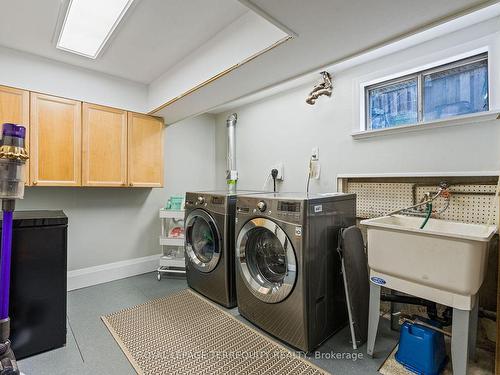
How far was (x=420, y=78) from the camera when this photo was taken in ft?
6.89

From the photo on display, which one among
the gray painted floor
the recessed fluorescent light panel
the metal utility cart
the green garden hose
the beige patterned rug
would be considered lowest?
the gray painted floor

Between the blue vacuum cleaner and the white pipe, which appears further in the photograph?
the white pipe

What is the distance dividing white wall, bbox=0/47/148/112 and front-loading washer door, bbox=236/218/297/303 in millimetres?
2056

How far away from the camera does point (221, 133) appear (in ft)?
13.0

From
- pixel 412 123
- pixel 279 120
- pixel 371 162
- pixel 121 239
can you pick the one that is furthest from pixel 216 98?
pixel 121 239

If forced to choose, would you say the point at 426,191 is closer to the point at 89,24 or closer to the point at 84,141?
the point at 89,24

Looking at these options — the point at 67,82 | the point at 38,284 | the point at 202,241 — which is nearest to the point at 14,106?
the point at 67,82

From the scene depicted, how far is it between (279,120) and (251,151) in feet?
1.99

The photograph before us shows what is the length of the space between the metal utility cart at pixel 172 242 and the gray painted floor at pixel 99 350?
57cm

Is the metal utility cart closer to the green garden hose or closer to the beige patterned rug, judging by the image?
the beige patterned rug

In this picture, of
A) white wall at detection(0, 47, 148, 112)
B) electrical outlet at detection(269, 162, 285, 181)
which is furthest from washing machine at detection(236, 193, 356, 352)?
white wall at detection(0, 47, 148, 112)

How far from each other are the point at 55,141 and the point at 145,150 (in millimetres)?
839

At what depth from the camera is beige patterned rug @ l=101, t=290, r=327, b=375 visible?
1.54 meters

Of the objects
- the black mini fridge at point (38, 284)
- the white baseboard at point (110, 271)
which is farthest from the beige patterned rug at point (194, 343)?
the white baseboard at point (110, 271)
